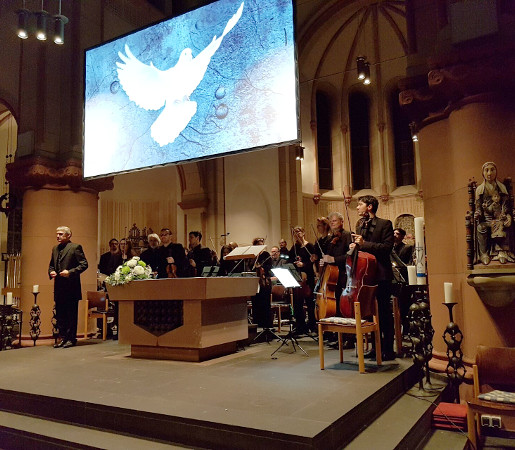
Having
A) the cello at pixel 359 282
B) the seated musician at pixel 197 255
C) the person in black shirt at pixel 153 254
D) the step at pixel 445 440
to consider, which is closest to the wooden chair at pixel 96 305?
the person in black shirt at pixel 153 254

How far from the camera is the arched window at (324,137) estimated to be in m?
15.0

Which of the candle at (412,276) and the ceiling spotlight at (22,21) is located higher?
the ceiling spotlight at (22,21)

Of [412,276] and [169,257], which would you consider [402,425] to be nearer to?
[412,276]

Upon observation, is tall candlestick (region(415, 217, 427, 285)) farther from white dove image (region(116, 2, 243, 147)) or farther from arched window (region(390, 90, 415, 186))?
arched window (region(390, 90, 415, 186))

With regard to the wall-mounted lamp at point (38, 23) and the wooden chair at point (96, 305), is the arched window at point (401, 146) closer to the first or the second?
the wooden chair at point (96, 305)

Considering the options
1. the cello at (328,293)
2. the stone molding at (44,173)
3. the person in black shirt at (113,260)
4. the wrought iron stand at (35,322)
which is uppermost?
the stone molding at (44,173)

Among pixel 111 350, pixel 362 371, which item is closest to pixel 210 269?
pixel 111 350

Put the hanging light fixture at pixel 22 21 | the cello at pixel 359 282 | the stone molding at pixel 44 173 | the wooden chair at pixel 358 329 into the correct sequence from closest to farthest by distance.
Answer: the wooden chair at pixel 358 329, the cello at pixel 359 282, the hanging light fixture at pixel 22 21, the stone molding at pixel 44 173

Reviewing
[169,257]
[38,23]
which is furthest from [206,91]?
[38,23]

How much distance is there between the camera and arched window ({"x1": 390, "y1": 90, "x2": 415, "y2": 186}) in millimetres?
14750

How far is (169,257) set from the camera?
6262 millimetres

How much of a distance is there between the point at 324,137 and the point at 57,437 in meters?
13.1

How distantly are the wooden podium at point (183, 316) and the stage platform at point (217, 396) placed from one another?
0.19 metres

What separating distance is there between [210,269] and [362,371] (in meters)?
2.63
